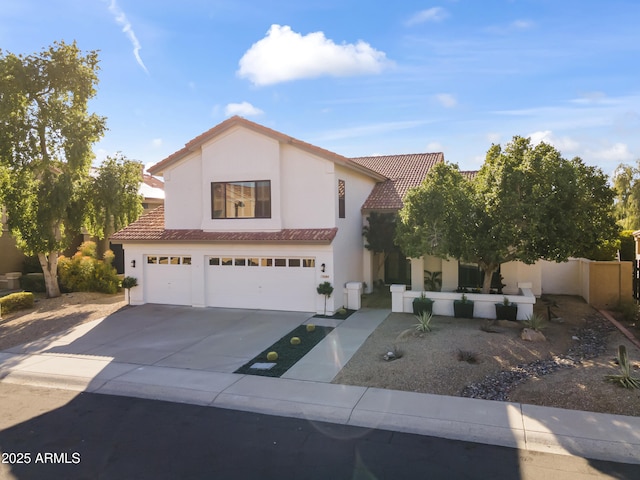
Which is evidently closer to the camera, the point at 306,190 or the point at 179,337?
the point at 179,337

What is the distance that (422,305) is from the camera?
51.1 ft

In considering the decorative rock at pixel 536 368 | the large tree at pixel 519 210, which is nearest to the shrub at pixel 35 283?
the large tree at pixel 519 210

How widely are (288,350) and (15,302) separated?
13337mm

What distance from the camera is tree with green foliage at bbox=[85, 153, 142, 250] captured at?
861 inches

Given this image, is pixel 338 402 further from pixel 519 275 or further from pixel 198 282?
pixel 519 275

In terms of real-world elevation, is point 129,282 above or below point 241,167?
below

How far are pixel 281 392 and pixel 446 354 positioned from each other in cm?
422

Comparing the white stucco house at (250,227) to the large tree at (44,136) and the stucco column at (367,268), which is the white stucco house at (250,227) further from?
the large tree at (44,136)

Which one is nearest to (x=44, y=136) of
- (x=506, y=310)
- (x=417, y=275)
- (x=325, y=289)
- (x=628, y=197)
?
(x=325, y=289)

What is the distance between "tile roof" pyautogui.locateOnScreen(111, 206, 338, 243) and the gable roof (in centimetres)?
230

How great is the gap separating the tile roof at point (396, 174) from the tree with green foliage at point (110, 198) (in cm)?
1146

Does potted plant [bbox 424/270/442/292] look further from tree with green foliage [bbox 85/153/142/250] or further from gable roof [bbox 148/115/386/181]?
tree with green foliage [bbox 85/153/142/250]

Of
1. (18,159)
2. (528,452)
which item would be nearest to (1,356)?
(18,159)

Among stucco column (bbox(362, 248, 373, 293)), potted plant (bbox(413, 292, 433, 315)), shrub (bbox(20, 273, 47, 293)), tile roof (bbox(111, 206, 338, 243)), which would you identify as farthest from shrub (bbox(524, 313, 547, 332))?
shrub (bbox(20, 273, 47, 293))
